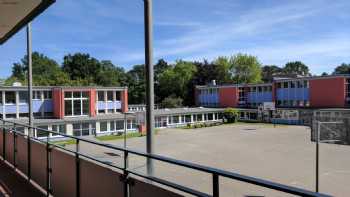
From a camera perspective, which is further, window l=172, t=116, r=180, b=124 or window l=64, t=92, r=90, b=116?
window l=172, t=116, r=180, b=124

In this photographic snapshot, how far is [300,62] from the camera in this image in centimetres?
11806

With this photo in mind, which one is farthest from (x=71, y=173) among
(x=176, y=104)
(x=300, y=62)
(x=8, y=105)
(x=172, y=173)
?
(x=300, y=62)

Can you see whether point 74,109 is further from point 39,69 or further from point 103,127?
point 39,69

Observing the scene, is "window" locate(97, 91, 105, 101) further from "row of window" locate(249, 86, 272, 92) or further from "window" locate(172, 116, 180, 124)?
"row of window" locate(249, 86, 272, 92)

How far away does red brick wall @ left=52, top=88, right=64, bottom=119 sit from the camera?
126ft

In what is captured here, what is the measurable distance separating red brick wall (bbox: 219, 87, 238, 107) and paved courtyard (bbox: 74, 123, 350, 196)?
18.4 m

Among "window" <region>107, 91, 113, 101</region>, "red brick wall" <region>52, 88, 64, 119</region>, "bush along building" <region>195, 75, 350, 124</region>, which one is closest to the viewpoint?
"red brick wall" <region>52, 88, 64, 119</region>

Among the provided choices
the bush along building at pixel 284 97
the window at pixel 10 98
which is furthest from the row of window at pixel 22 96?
the bush along building at pixel 284 97

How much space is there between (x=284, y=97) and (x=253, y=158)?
97.8 feet

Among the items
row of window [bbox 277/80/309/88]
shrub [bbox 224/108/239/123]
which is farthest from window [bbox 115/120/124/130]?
row of window [bbox 277/80/309/88]

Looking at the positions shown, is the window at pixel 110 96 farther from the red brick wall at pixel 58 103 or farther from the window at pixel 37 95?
the window at pixel 37 95

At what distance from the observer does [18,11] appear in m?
5.93

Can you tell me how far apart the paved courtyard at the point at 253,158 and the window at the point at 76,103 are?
30.9ft

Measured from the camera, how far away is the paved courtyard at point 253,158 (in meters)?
15.9
